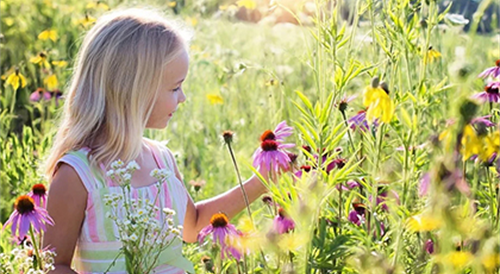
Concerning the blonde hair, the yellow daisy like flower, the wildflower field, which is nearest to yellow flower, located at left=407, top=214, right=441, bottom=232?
the wildflower field

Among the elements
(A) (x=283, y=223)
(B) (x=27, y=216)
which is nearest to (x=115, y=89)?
(B) (x=27, y=216)

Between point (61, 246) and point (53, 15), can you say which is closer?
point (61, 246)

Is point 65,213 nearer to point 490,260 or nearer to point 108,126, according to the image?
point 108,126

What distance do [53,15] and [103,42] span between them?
283 centimetres

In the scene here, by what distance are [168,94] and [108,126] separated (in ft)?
0.46

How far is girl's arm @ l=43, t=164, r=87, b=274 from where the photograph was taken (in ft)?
4.88

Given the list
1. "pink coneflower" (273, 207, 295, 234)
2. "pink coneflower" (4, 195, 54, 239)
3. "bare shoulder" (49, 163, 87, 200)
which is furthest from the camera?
"bare shoulder" (49, 163, 87, 200)

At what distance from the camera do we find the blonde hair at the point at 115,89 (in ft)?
5.18

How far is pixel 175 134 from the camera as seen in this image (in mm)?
3102

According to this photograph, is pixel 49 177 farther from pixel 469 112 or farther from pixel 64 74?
pixel 64 74

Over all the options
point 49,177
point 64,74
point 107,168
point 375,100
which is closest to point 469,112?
point 375,100

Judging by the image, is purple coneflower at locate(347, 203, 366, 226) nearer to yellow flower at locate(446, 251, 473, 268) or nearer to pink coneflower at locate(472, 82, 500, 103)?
pink coneflower at locate(472, 82, 500, 103)

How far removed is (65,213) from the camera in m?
1.49

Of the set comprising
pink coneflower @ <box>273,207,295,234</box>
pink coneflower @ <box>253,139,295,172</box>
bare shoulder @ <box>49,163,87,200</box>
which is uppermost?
pink coneflower @ <box>253,139,295,172</box>
